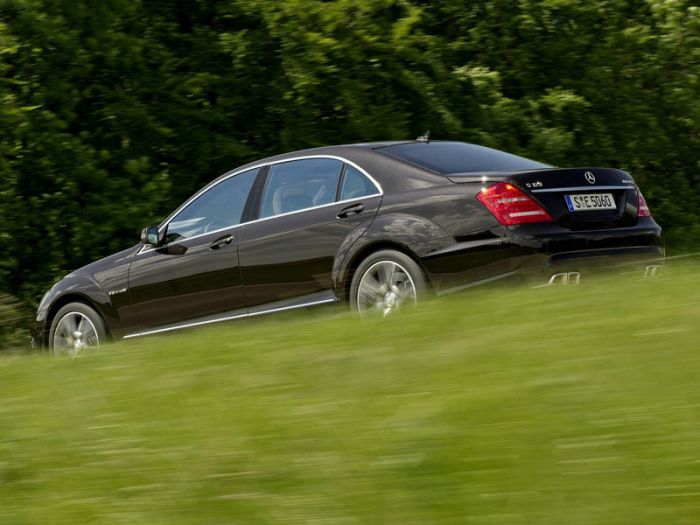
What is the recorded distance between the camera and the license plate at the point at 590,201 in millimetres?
7927

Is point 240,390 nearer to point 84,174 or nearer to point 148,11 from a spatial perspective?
point 84,174

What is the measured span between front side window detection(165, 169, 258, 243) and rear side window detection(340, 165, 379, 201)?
3.37ft

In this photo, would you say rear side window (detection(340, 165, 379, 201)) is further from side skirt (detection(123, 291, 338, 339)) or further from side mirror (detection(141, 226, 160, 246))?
side mirror (detection(141, 226, 160, 246))

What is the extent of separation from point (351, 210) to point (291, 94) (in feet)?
33.0

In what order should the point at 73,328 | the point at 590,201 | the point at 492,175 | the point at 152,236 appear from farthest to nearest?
the point at 73,328 < the point at 152,236 < the point at 590,201 < the point at 492,175

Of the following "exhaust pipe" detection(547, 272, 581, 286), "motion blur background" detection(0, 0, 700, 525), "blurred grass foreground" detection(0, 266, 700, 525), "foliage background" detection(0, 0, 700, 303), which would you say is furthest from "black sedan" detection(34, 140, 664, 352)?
"foliage background" detection(0, 0, 700, 303)

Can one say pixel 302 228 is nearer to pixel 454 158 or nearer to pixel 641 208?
pixel 454 158

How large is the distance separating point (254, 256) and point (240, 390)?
13.6ft

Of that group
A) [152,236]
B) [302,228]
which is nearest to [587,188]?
[302,228]

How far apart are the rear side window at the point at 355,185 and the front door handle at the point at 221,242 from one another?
45.0 inches

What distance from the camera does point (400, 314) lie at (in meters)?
6.09

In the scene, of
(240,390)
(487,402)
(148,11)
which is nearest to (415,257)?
(240,390)

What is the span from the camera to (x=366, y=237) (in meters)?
8.23

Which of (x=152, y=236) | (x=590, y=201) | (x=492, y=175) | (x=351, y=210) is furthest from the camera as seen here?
(x=152, y=236)
